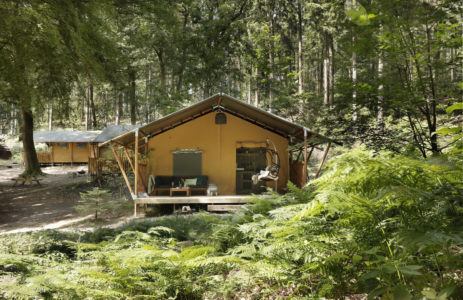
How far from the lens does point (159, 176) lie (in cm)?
950

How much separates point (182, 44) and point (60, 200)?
9242 millimetres

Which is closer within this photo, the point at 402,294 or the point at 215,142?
the point at 402,294

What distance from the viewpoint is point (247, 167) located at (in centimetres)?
966

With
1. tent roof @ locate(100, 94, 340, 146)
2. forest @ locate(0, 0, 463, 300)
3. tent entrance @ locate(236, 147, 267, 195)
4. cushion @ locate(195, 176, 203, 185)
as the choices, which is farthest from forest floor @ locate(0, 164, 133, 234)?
tent entrance @ locate(236, 147, 267, 195)

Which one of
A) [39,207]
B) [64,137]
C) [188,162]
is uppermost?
[64,137]

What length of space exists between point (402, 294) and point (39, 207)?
11.2m

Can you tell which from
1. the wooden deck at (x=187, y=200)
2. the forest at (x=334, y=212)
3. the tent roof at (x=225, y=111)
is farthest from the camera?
the tent roof at (x=225, y=111)

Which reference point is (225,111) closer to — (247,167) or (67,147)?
(247,167)

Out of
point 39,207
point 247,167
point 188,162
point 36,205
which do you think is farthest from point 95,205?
point 247,167

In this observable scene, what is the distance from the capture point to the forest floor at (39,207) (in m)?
7.59

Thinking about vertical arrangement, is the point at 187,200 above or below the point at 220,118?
below

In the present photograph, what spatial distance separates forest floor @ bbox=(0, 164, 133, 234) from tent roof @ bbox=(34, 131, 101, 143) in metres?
6.34

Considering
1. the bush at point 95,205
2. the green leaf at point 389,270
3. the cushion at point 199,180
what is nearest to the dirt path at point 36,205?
the bush at point 95,205

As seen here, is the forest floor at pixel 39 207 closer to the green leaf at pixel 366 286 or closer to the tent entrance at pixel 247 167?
the tent entrance at pixel 247 167
